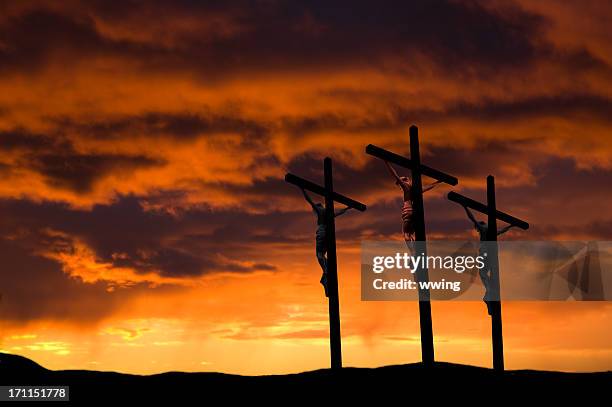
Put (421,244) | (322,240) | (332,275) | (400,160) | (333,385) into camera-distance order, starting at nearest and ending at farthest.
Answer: (421,244), (400,160), (333,385), (332,275), (322,240)

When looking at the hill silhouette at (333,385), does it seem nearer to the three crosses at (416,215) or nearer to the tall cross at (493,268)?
the tall cross at (493,268)

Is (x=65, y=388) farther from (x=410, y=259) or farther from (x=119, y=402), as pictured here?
(x=410, y=259)

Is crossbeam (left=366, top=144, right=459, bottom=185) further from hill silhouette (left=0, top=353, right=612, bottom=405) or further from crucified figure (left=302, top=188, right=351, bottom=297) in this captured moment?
hill silhouette (left=0, top=353, right=612, bottom=405)

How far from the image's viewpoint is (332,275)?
2933 centimetres

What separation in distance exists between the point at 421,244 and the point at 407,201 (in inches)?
57.1

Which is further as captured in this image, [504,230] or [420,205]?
[504,230]

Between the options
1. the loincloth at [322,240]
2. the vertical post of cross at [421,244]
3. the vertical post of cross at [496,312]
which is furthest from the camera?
the loincloth at [322,240]

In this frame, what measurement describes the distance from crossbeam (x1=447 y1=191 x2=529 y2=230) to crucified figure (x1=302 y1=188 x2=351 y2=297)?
3466 mm

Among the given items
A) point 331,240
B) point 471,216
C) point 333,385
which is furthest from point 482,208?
point 333,385

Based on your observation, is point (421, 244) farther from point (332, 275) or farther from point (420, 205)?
point (332, 275)

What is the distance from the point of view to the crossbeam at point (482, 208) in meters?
29.5

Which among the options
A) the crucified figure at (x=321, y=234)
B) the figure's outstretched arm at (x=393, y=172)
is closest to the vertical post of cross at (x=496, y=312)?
the figure's outstretched arm at (x=393, y=172)

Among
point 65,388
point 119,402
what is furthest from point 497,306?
point 65,388

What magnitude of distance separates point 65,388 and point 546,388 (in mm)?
15953
